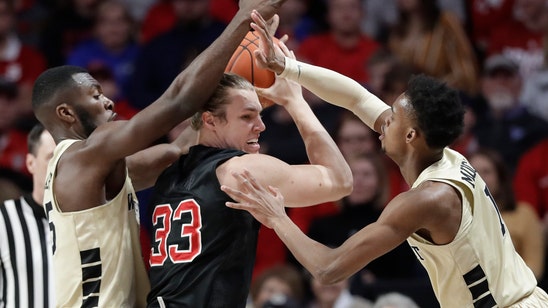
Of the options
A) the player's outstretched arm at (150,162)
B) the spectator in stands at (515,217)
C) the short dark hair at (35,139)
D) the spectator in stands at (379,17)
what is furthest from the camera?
the spectator in stands at (379,17)

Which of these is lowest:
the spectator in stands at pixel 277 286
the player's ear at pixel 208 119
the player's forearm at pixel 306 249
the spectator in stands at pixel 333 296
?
the spectator in stands at pixel 333 296

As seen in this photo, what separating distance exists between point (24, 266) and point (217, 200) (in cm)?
190

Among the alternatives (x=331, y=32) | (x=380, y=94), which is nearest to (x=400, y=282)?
(x=380, y=94)

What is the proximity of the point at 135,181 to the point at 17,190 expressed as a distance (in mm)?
2986

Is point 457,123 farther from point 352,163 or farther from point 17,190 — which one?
point 17,190

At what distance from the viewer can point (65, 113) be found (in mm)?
5293

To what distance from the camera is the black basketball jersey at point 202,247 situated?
4852mm

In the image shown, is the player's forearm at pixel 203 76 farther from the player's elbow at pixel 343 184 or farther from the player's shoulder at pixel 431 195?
the player's shoulder at pixel 431 195

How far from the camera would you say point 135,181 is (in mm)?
5613

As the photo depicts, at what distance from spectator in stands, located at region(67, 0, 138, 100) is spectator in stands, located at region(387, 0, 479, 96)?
281 cm

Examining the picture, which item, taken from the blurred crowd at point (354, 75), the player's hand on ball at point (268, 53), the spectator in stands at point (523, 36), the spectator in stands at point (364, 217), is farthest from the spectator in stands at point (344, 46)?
the player's hand on ball at point (268, 53)

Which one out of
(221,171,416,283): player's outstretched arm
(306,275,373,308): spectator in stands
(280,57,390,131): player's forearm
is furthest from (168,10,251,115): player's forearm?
(306,275,373,308): spectator in stands

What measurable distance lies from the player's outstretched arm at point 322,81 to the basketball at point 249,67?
0.17 meters

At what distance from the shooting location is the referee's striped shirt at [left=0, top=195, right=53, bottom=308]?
20.4 feet
